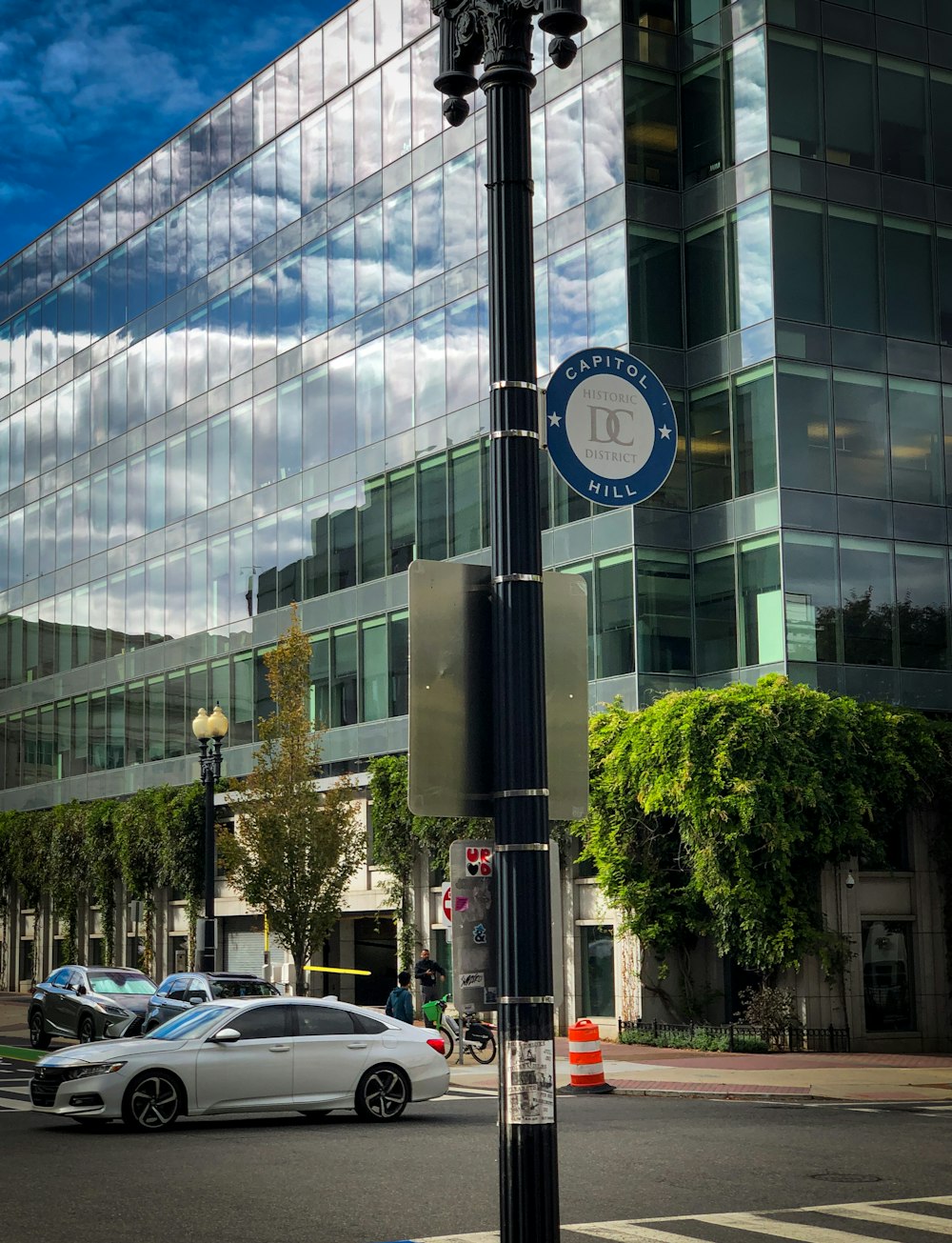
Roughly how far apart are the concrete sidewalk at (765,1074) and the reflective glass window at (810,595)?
25.9ft

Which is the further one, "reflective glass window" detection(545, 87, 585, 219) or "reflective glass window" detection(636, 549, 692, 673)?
"reflective glass window" detection(545, 87, 585, 219)

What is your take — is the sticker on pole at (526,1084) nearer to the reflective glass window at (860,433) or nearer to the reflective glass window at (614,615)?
the reflective glass window at (614,615)

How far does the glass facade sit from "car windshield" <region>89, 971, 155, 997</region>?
432 inches

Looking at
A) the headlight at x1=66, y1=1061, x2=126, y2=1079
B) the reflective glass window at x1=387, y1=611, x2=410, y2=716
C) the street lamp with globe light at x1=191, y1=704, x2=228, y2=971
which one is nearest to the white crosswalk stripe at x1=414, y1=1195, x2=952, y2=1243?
the headlight at x1=66, y1=1061, x2=126, y2=1079

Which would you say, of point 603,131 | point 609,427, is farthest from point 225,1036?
point 603,131

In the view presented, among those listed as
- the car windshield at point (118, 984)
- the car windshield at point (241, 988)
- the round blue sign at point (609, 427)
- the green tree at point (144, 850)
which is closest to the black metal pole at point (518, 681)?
the round blue sign at point (609, 427)

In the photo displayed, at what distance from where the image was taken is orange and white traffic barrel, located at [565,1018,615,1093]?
2250 centimetres

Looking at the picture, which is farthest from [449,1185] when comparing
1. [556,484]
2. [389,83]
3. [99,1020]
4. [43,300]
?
[43,300]

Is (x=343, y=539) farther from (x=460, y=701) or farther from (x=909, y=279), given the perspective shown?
(x=460, y=701)

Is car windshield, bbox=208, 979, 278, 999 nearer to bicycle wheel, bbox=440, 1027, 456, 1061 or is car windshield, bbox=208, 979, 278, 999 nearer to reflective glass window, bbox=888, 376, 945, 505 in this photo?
bicycle wheel, bbox=440, 1027, 456, 1061

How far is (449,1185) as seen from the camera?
43.0 ft

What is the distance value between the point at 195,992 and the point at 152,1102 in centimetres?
972

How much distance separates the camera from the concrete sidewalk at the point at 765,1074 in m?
→ 22.2

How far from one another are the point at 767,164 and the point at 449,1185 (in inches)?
1002
